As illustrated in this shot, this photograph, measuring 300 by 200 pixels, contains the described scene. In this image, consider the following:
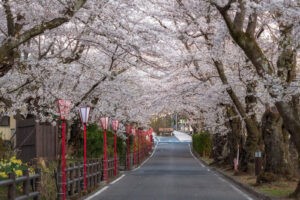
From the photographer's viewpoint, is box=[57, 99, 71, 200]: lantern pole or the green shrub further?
the green shrub

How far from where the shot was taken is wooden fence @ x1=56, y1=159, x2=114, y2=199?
1704 cm

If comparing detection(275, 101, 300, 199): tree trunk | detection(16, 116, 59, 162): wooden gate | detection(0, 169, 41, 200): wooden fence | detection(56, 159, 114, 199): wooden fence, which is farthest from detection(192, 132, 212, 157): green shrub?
detection(0, 169, 41, 200): wooden fence

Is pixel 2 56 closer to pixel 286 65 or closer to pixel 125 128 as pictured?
pixel 286 65

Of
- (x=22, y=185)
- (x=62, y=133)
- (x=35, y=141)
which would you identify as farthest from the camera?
(x=35, y=141)

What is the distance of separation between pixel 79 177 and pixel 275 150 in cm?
796

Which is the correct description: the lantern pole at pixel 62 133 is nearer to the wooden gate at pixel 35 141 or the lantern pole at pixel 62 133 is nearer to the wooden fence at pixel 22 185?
the wooden fence at pixel 22 185

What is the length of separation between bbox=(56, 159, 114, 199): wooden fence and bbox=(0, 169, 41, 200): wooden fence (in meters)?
2.60

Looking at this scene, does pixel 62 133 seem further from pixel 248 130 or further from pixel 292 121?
pixel 248 130

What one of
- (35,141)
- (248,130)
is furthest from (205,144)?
(35,141)

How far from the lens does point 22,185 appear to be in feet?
39.3

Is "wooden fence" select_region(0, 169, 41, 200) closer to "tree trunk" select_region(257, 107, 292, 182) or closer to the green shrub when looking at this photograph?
"tree trunk" select_region(257, 107, 292, 182)

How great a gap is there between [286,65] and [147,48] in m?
4.94

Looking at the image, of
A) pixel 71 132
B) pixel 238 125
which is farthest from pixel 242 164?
pixel 71 132

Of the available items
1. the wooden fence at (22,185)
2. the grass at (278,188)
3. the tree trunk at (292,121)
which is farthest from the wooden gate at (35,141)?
the tree trunk at (292,121)
